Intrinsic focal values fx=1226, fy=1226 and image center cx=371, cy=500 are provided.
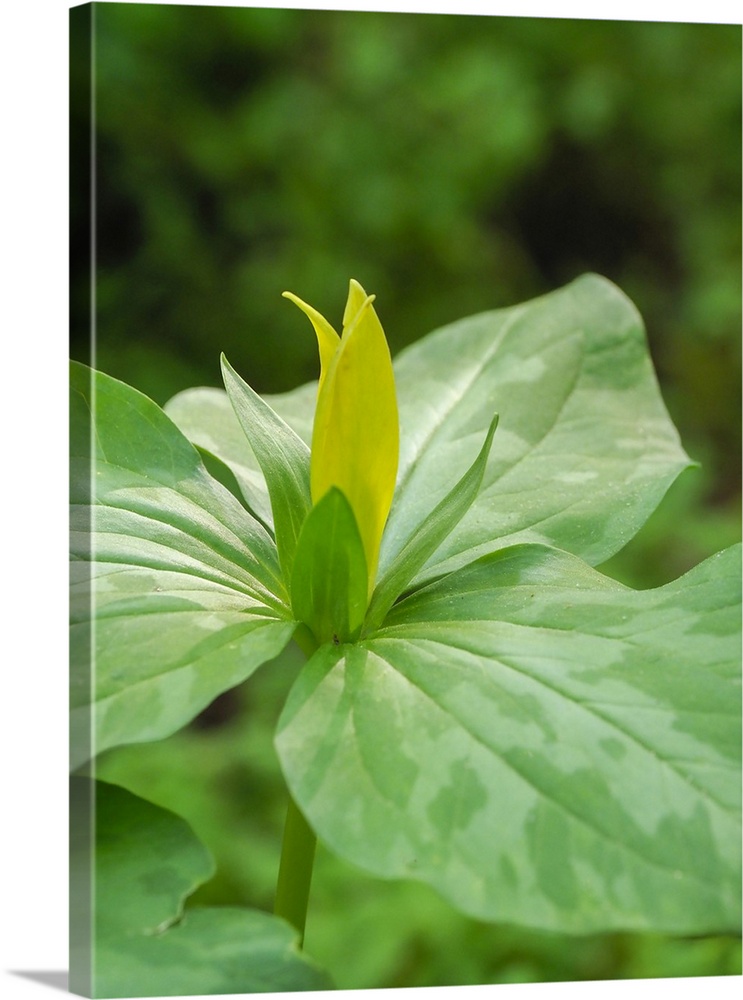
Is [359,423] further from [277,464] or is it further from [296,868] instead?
[296,868]

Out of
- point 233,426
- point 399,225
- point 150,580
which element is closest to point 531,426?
point 233,426

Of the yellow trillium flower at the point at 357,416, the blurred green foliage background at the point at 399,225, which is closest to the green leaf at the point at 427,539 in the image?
the yellow trillium flower at the point at 357,416

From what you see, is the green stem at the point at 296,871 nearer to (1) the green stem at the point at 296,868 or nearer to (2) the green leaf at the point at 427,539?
(1) the green stem at the point at 296,868

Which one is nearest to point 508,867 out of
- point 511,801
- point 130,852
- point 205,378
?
point 511,801

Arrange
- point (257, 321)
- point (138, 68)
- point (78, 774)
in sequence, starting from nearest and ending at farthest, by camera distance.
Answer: point (78, 774) < point (138, 68) < point (257, 321)

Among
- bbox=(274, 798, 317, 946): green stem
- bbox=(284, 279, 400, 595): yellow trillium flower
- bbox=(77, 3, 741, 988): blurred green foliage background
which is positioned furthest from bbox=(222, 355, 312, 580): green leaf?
bbox=(77, 3, 741, 988): blurred green foliage background

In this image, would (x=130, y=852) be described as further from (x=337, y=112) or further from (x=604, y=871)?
(x=337, y=112)
